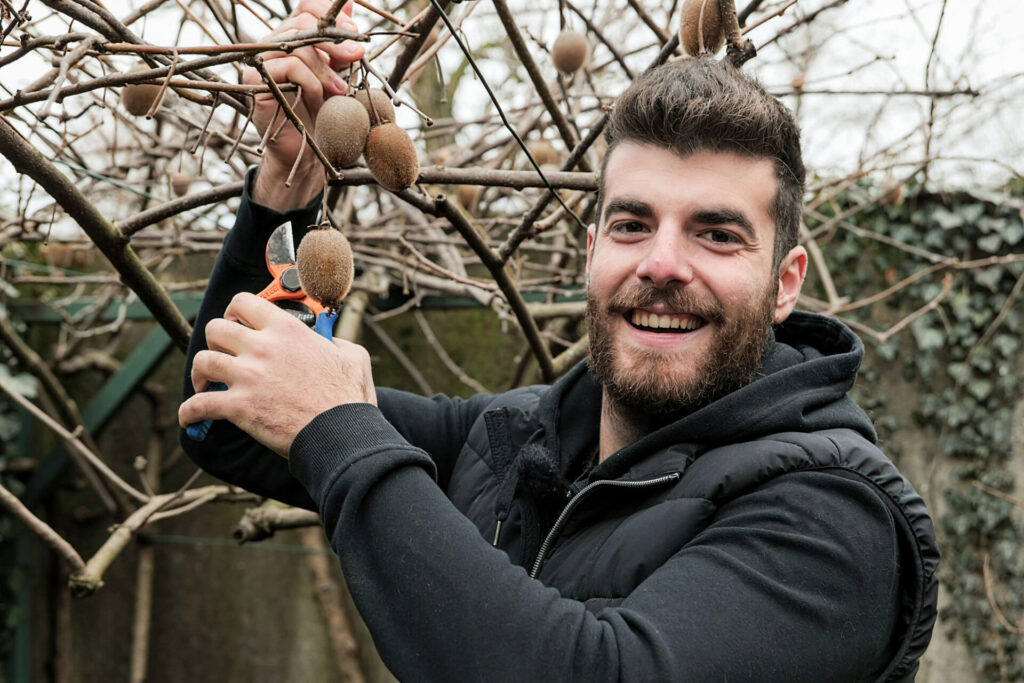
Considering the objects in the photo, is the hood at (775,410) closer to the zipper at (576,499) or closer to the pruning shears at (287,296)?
the zipper at (576,499)

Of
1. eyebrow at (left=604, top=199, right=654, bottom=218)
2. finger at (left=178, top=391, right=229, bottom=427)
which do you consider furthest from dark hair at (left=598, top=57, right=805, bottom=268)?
finger at (left=178, top=391, right=229, bottom=427)

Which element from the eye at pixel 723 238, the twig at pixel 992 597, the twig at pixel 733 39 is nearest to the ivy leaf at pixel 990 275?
the twig at pixel 992 597

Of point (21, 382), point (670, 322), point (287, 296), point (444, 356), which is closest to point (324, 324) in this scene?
point (287, 296)

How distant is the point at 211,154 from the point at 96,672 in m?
2.58

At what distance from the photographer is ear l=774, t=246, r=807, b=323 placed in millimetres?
1693

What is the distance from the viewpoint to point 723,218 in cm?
149

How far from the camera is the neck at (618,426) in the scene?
1583 mm

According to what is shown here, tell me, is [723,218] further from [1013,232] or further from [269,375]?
[1013,232]

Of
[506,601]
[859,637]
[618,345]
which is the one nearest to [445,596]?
[506,601]

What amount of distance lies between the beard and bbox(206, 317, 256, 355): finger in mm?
624

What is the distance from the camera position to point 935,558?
4.20ft

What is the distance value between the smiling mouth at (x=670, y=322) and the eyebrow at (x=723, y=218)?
153 mm

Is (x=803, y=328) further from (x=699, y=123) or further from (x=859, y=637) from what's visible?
(x=859, y=637)

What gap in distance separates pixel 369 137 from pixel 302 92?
144 millimetres
